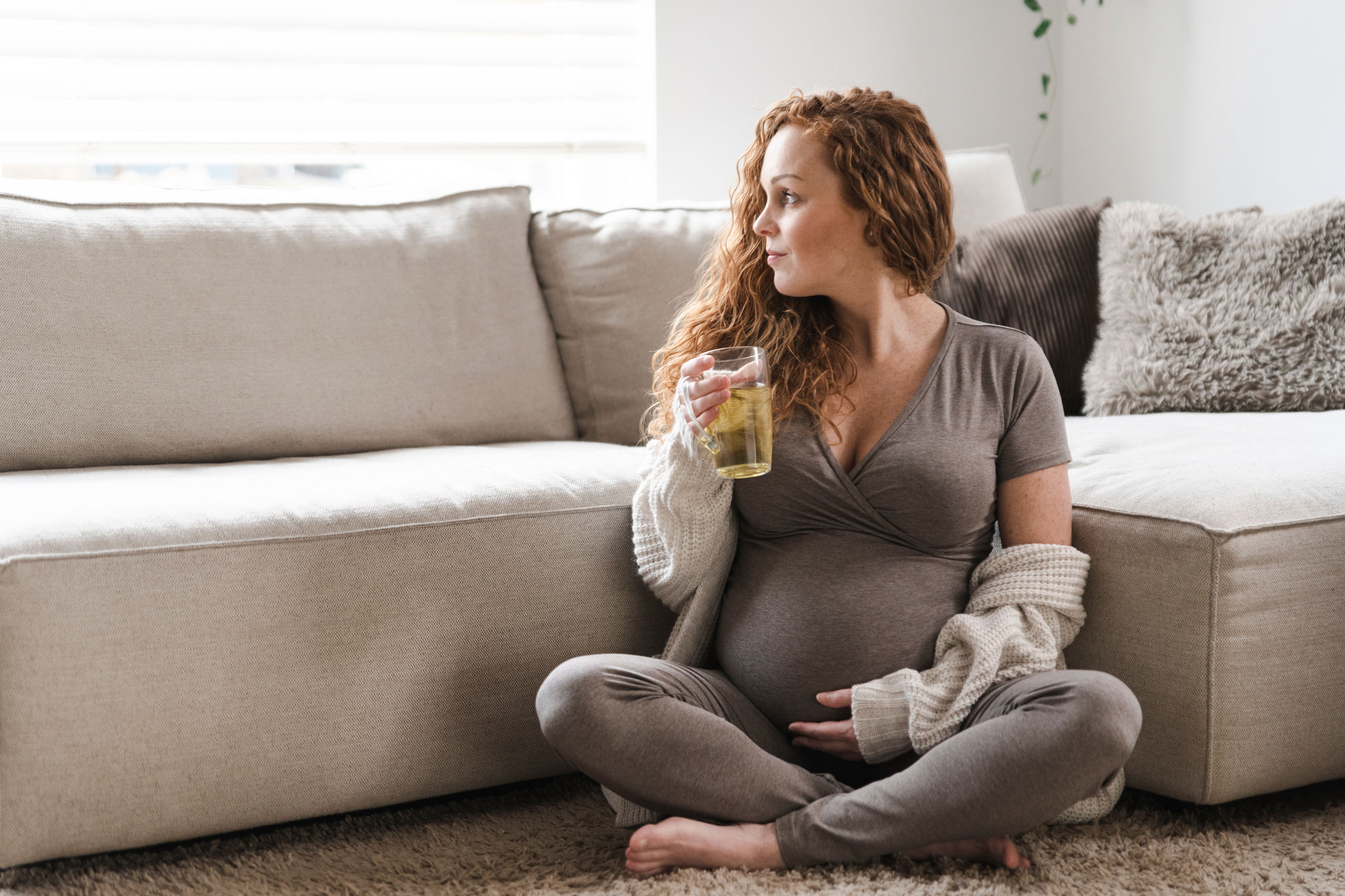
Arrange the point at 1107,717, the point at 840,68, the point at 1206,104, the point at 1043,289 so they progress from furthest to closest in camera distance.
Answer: the point at 840,68
the point at 1206,104
the point at 1043,289
the point at 1107,717

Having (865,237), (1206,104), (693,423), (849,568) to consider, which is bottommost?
(849,568)

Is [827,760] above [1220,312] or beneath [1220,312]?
beneath

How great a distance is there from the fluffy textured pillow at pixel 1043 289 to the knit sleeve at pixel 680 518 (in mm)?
958

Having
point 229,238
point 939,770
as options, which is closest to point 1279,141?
point 939,770

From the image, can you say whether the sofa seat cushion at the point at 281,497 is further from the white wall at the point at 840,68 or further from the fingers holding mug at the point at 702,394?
the white wall at the point at 840,68

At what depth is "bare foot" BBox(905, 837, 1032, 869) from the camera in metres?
1.32

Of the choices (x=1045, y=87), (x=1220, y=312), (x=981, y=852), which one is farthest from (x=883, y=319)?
(x=1045, y=87)

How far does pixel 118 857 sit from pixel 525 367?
39.6 inches

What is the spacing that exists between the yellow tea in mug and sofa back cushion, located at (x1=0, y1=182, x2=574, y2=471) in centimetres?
Result: 86

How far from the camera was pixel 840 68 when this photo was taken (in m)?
2.99

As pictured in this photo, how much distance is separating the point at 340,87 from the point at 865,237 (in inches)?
62.6

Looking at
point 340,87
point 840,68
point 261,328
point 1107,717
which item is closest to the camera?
point 1107,717

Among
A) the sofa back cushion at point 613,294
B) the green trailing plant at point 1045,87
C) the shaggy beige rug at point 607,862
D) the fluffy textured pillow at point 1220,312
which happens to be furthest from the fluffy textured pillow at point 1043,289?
the green trailing plant at point 1045,87

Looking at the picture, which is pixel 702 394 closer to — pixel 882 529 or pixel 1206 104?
pixel 882 529
